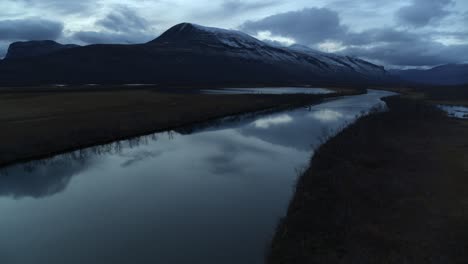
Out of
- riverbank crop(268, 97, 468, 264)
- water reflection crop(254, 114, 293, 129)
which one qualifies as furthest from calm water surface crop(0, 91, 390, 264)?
water reflection crop(254, 114, 293, 129)

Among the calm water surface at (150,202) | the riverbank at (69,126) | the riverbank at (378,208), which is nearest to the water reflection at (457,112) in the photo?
the riverbank at (378,208)

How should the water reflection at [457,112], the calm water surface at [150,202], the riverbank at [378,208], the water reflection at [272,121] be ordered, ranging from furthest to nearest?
the water reflection at [457,112] → the water reflection at [272,121] → the calm water surface at [150,202] → the riverbank at [378,208]

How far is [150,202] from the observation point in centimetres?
1788

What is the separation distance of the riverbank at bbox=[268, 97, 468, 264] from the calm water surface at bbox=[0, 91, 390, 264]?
1.61 m

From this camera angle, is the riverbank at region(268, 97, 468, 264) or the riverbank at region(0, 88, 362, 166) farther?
the riverbank at region(0, 88, 362, 166)

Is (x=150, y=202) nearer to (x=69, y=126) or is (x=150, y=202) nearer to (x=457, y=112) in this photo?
(x=69, y=126)

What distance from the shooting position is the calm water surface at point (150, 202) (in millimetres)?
13047

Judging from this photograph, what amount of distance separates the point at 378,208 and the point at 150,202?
12570 millimetres

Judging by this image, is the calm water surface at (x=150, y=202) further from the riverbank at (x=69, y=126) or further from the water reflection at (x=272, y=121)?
the water reflection at (x=272, y=121)

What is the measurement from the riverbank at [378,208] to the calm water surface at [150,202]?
1.61m

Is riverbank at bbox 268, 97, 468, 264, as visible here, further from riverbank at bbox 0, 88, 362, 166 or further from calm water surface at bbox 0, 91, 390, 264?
riverbank at bbox 0, 88, 362, 166

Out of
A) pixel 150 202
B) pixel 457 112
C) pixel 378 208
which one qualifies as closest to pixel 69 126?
pixel 150 202

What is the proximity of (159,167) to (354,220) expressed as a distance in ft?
51.9

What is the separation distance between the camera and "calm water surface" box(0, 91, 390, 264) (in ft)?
42.8
